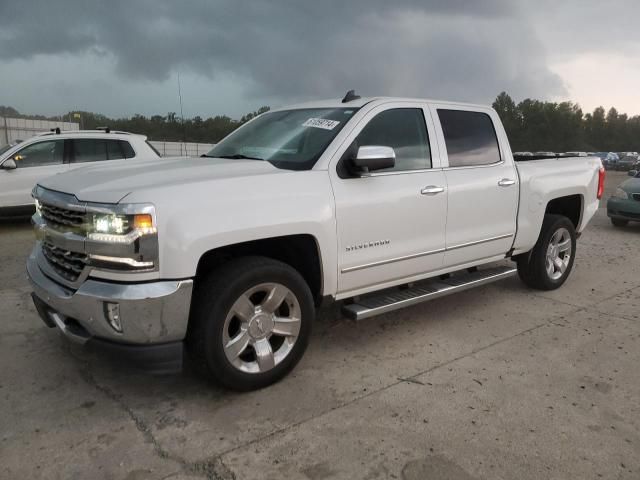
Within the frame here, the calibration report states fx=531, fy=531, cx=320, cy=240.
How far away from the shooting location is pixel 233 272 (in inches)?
122

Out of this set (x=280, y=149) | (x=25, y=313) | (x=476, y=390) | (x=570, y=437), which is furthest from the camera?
(x=25, y=313)

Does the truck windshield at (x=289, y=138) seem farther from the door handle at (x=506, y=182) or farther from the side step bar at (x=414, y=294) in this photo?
the door handle at (x=506, y=182)

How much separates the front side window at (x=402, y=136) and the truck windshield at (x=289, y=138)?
0.67 feet

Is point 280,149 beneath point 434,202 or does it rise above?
→ above

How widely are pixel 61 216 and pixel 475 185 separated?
123 inches

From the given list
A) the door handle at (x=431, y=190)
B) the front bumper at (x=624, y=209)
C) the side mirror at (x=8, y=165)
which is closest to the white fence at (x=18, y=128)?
the side mirror at (x=8, y=165)

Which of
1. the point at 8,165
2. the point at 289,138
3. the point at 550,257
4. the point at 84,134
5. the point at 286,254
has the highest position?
the point at 84,134

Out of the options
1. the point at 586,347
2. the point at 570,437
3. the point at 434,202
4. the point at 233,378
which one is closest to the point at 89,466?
the point at 233,378

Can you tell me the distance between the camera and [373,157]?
341 cm

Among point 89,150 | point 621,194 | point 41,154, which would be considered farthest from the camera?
point 621,194

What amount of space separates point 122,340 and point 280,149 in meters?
1.75

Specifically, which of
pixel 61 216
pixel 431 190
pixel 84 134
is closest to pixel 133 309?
pixel 61 216

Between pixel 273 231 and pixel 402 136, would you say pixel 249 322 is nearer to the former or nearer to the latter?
pixel 273 231

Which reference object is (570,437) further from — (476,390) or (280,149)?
(280,149)
